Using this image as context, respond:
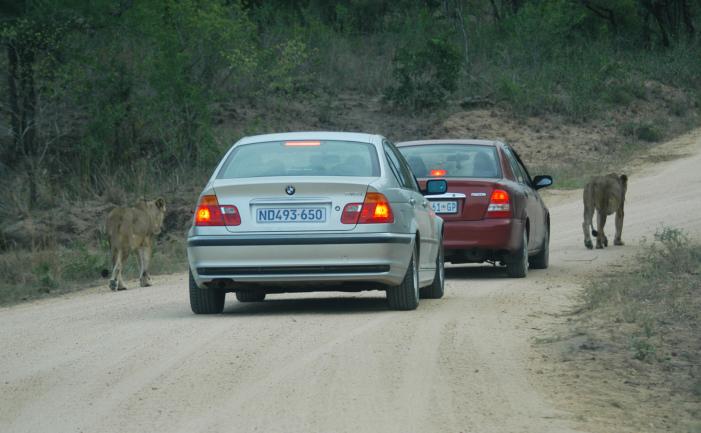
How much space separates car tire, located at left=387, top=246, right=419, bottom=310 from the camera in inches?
436

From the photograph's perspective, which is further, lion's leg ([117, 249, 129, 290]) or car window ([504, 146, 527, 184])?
car window ([504, 146, 527, 184])

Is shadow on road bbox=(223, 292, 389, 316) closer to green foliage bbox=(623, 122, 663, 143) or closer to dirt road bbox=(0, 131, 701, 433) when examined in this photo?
dirt road bbox=(0, 131, 701, 433)

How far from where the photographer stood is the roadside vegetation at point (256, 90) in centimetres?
2977

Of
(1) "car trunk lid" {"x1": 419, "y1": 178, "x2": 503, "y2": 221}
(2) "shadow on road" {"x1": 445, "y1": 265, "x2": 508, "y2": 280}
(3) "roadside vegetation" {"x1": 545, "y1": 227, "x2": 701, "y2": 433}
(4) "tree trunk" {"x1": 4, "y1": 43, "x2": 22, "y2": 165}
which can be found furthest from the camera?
(4) "tree trunk" {"x1": 4, "y1": 43, "x2": 22, "y2": 165}

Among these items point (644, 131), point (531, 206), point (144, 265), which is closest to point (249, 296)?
point (144, 265)

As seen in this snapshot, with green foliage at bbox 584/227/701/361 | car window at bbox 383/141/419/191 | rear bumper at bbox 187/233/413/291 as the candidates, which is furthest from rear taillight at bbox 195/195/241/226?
green foliage at bbox 584/227/701/361

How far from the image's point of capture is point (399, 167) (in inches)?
471

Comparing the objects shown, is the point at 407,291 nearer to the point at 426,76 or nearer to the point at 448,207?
the point at 448,207

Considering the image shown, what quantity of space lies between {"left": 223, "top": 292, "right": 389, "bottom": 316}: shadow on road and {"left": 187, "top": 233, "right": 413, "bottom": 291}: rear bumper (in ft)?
2.48

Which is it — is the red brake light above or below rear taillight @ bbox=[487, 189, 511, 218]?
above

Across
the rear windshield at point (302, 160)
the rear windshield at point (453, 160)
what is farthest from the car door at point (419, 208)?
the rear windshield at point (453, 160)

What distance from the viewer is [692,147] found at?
35562mm

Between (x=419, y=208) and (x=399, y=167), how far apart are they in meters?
0.41

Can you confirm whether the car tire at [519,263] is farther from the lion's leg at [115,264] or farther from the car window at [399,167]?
the lion's leg at [115,264]
